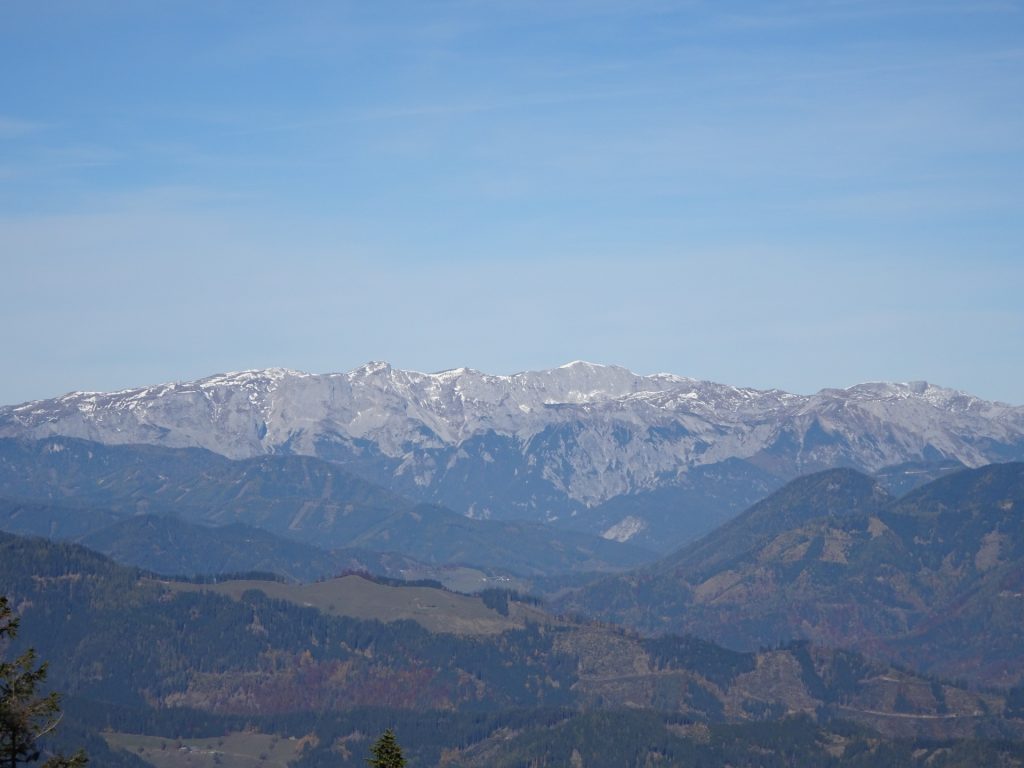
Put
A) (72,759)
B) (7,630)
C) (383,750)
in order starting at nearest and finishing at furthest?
(7,630)
(72,759)
(383,750)

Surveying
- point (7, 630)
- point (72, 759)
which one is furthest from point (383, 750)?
point (7, 630)

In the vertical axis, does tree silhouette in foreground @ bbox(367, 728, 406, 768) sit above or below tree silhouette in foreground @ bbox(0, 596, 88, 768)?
below

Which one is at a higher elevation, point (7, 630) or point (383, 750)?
point (7, 630)

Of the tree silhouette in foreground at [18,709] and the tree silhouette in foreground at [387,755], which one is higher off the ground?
the tree silhouette in foreground at [18,709]

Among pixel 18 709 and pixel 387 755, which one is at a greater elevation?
pixel 18 709

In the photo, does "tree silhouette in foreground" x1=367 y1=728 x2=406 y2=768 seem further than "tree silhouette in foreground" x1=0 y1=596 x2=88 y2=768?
Yes

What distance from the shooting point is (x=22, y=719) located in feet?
240

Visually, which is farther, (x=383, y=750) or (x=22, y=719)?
(x=383, y=750)

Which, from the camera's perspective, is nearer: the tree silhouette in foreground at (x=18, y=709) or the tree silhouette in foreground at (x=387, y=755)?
the tree silhouette in foreground at (x=18, y=709)

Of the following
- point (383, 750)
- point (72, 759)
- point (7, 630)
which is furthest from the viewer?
point (383, 750)

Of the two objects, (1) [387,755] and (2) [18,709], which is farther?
(1) [387,755]

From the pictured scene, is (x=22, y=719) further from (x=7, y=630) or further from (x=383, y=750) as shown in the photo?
(x=383, y=750)

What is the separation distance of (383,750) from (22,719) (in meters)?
19.5

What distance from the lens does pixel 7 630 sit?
230 ft
